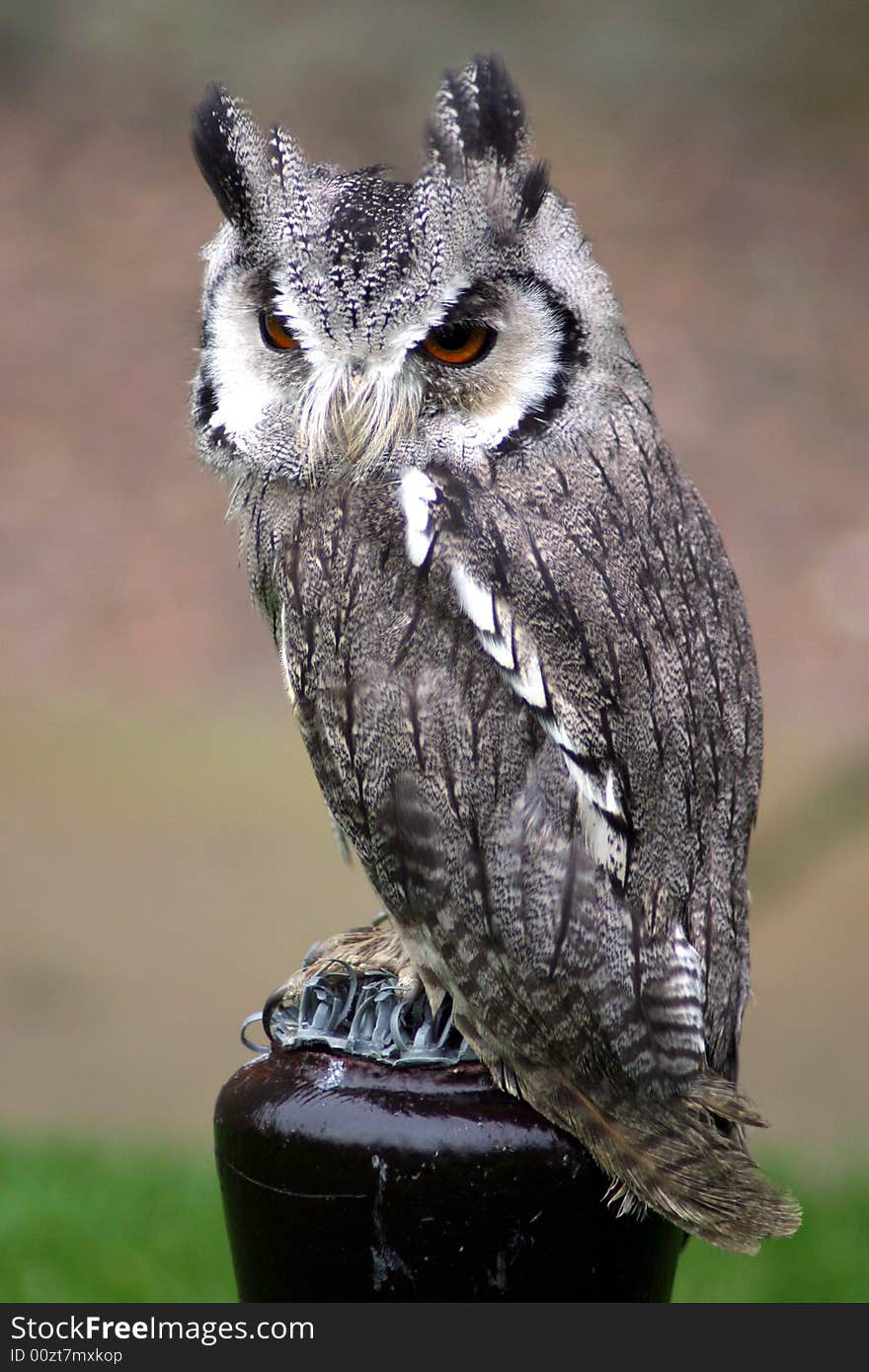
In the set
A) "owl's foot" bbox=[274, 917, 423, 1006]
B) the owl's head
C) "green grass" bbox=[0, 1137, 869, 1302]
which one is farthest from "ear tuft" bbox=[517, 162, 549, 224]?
"green grass" bbox=[0, 1137, 869, 1302]

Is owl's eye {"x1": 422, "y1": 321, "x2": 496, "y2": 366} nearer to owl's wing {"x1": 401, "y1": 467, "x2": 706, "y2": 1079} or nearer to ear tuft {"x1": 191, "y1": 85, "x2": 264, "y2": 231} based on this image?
owl's wing {"x1": 401, "y1": 467, "x2": 706, "y2": 1079}

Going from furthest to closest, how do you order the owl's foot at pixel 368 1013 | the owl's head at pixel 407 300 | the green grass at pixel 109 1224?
1. the green grass at pixel 109 1224
2. the owl's foot at pixel 368 1013
3. the owl's head at pixel 407 300

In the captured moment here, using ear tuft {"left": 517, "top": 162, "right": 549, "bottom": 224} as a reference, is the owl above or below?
below

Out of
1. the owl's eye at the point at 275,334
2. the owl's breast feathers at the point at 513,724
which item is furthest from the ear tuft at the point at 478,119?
the owl's breast feathers at the point at 513,724

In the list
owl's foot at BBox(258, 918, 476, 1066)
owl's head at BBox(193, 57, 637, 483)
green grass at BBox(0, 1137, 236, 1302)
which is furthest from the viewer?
green grass at BBox(0, 1137, 236, 1302)

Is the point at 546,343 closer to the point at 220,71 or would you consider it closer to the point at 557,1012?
the point at 557,1012

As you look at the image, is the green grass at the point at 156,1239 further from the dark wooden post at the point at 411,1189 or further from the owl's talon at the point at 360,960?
the dark wooden post at the point at 411,1189
